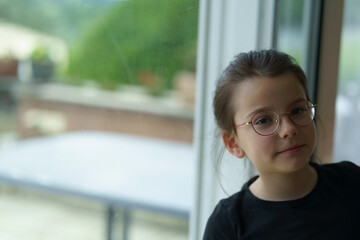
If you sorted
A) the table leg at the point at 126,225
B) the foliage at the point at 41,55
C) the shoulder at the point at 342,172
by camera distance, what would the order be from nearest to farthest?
the shoulder at the point at 342,172
the foliage at the point at 41,55
the table leg at the point at 126,225

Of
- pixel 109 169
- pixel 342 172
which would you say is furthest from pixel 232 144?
pixel 109 169

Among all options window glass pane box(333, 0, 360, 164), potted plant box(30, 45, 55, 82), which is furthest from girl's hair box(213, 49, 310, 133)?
window glass pane box(333, 0, 360, 164)

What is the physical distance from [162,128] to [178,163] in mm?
412

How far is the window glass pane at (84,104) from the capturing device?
1091 millimetres

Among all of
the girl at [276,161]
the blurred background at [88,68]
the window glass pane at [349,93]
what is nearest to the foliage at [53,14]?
the blurred background at [88,68]

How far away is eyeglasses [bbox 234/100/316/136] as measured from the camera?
2.68 ft

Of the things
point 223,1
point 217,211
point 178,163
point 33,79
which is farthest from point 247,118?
point 178,163

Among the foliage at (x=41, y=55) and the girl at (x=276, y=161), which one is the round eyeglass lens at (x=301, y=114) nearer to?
the girl at (x=276, y=161)

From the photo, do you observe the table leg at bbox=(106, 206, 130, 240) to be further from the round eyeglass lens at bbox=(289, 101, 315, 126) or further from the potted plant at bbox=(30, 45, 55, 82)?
the round eyeglass lens at bbox=(289, 101, 315, 126)

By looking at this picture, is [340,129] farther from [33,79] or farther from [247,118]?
[33,79]

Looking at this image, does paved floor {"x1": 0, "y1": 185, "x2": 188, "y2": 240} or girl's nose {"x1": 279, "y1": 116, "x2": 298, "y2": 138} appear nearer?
girl's nose {"x1": 279, "y1": 116, "x2": 298, "y2": 138}

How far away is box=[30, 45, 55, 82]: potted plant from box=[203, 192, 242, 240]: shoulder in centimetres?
59

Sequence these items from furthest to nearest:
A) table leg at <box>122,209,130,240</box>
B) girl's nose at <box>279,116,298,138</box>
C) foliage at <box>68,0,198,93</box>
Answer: table leg at <box>122,209,130,240</box>
foliage at <box>68,0,198,93</box>
girl's nose at <box>279,116,298,138</box>

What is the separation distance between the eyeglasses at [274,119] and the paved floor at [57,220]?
2.34 feet
